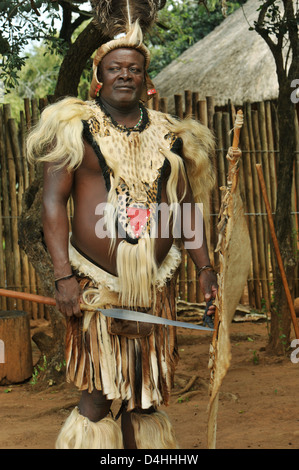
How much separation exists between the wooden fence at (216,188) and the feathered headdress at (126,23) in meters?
3.73

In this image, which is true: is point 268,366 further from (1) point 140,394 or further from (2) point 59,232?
(2) point 59,232

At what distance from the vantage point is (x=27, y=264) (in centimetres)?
696

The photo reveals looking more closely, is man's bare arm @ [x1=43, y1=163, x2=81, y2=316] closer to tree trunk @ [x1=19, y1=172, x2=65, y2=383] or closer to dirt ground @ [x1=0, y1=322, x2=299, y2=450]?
dirt ground @ [x1=0, y1=322, x2=299, y2=450]

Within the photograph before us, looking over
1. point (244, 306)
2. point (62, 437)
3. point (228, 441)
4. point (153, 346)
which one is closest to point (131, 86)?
point (153, 346)

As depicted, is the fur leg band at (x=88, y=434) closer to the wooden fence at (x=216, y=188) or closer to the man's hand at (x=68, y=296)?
the man's hand at (x=68, y=296)

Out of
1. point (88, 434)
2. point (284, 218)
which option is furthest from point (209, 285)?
point (284, 218)

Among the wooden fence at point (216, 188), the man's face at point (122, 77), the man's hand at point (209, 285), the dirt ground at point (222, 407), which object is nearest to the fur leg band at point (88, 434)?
the man's hand at point (209, 285)

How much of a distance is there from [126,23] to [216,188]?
4068 millimetres

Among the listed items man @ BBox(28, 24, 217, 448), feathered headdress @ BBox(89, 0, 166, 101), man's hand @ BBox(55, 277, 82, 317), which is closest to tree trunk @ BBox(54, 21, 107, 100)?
feathered headdress @ BBox(89, 0, 166, 101)

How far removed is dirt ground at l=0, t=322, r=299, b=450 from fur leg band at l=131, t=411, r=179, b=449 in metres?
0.68

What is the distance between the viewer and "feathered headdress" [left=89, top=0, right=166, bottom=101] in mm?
2811

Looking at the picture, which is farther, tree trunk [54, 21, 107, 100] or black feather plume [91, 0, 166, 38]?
tree trunk [54, 21, 107, 100]

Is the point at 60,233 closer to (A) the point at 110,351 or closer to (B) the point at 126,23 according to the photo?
(A) the point at 110,351

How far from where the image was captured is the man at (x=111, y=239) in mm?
2707
